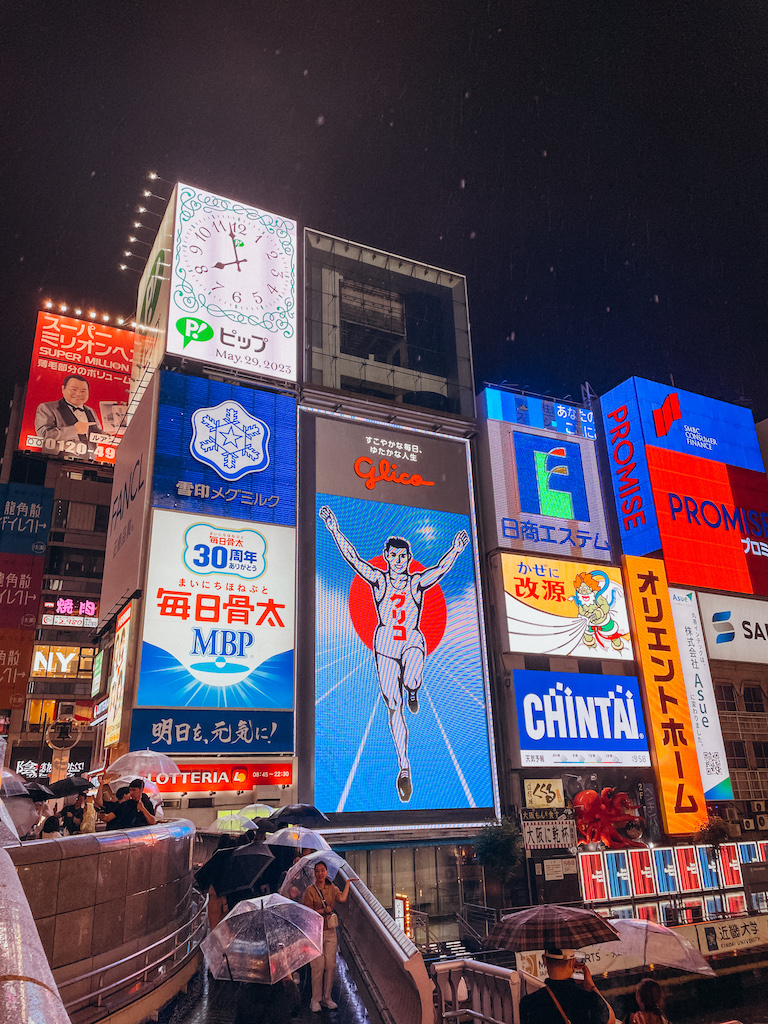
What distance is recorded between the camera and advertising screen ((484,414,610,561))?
3231 cm

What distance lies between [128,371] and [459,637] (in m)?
30.2

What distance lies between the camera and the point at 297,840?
465 inches

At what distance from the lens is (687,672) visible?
33.5 meters

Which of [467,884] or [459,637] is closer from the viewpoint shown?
[467,884]

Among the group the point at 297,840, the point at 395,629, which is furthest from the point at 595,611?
the point at 297,840

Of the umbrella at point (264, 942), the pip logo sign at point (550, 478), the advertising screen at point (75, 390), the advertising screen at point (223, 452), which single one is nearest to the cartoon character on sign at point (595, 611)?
the pip logo sign at point (550, 478)

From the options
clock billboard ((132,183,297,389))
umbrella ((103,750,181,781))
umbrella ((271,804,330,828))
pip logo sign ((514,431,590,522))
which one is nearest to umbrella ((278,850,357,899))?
umbrella ((271,804,330,828))

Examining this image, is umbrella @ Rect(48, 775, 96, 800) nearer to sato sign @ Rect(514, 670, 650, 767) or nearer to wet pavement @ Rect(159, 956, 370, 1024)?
wet pavement @ Rect(159, 956, 370, 1024)

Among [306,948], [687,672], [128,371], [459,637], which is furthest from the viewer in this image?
[128,371]

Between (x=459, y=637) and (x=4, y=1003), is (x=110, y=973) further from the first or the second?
(x=459, y=637)

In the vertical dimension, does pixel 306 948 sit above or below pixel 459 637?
below

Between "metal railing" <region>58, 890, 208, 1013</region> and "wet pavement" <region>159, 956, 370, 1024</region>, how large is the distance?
37 centimetres

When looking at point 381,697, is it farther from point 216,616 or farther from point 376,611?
point 216,616

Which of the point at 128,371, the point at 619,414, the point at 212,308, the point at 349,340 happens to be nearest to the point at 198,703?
the point at 212,308
